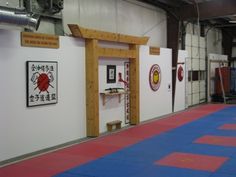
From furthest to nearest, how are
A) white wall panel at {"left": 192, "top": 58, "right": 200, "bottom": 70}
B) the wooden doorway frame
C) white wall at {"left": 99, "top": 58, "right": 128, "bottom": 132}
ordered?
white wall panel at {"left": 192, "top": 58, "right": 200, "bottom": 70} → white wall at {"left": 99, "top": 58, "right": 128, "bottom": 132} → the wooden doorway frame

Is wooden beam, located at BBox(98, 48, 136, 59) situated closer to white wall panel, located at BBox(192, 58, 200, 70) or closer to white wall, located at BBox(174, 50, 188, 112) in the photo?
white wall, located at BBox(174, 50, 188, 112)

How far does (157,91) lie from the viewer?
1150 cm

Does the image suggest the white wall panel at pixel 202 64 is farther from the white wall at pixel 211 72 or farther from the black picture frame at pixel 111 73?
the black picture frame at pixel 111 73

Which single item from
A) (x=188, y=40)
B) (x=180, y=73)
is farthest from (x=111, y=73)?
(x=188, y=40)

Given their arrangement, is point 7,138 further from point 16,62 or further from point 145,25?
point 145,25

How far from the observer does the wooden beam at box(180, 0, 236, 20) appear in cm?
1170

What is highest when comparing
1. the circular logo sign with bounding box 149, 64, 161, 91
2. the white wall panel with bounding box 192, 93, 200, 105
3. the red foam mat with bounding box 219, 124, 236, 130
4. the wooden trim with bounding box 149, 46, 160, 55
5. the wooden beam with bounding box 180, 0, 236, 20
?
the wooden beam with bounding box 180, 0, 236, 20

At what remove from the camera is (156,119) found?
36.5ft

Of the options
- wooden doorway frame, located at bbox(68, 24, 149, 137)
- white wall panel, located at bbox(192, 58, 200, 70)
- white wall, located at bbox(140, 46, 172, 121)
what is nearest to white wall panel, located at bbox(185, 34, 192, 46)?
white wall panel, located at bbox(192, 58, 200, 70)

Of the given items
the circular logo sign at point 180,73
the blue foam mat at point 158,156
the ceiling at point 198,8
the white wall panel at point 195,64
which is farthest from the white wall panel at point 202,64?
Answer: the blue foam mat at point 158,156

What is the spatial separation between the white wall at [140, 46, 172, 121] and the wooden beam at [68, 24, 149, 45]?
0.69 meters

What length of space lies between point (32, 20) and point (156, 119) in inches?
240

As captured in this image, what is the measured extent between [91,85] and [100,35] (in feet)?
4.16

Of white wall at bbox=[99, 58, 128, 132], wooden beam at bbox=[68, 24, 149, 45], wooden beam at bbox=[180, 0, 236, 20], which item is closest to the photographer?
wooden beam at bbox=[68, 24, 149, 45]
